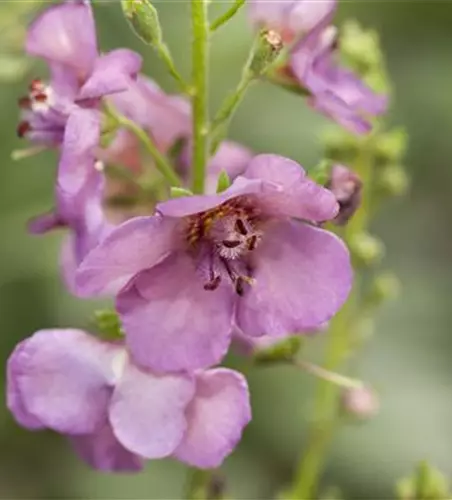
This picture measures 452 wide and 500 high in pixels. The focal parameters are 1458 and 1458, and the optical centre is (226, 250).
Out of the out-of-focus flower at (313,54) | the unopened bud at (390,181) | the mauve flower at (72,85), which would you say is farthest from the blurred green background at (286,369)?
the mauve flower at (72,85)

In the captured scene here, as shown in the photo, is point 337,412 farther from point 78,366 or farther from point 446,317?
point 446,317

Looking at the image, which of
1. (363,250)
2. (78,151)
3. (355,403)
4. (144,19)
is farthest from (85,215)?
(355,403)

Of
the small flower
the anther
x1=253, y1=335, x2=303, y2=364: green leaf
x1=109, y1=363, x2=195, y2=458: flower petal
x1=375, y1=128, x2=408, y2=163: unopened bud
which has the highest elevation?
the small flower

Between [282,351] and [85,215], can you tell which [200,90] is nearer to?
A: [85,215]

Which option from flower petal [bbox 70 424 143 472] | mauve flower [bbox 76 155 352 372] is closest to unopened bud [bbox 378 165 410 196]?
mauve flower [bbox 76 155 352 372]

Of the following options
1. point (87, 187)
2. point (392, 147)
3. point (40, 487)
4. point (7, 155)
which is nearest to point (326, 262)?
point (87, 187)

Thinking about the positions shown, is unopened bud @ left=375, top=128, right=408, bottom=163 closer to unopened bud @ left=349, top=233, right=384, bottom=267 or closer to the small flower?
unopened bud @ left=349, top=233, right=384, bottom=267
